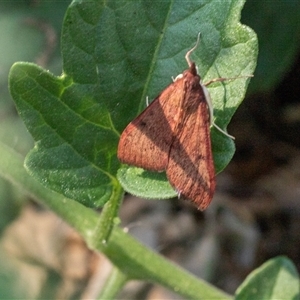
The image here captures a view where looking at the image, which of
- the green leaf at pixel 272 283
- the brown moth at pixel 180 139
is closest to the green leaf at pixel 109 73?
the brown moth at pixel 180 139

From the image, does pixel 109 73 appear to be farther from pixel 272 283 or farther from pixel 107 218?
pixel 272 283

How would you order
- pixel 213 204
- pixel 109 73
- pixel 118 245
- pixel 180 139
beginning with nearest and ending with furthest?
pixel 109 73 < pixel 180 139 < pixel 118 245 < pixel 213 204

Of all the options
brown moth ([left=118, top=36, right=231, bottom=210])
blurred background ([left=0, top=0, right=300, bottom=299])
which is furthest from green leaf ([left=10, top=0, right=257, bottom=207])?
blurred background ([left=0, top=0, right=300, bottom=299])

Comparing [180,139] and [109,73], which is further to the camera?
[180,139]

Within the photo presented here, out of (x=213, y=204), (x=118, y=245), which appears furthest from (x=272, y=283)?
(x=213, y=204)

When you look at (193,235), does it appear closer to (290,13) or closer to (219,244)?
(219,244)

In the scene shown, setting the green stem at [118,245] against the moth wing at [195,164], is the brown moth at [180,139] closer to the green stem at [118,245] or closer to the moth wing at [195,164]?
the moth wing at [195,164]
